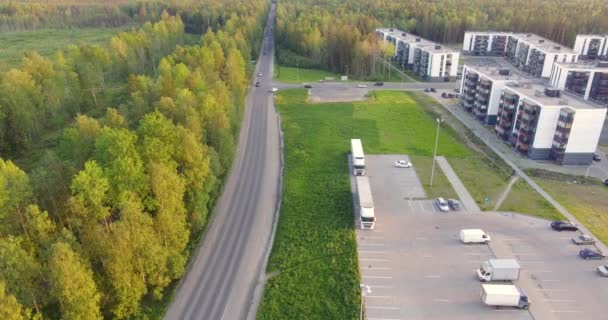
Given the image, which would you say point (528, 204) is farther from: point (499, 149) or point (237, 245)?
point (237, 245)

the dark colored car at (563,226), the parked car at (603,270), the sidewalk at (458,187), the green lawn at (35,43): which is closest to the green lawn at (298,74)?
the sidewalk at (458,187)

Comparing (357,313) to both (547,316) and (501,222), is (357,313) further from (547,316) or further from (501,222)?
(501,222)

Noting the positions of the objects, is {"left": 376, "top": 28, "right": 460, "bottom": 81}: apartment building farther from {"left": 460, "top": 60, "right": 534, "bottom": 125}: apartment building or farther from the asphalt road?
the asphalt road

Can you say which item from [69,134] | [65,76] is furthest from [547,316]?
[65,76]

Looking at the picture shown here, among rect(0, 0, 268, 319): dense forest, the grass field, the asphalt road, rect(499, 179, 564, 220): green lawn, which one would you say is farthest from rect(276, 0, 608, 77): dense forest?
rect(499, 179, 564, 220): green lawn

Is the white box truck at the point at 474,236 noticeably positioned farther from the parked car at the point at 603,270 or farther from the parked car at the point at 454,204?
the parked car at the point at 603,270

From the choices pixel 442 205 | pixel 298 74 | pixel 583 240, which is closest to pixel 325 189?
pixel 442 205
